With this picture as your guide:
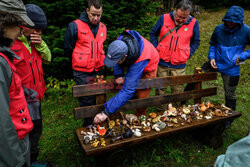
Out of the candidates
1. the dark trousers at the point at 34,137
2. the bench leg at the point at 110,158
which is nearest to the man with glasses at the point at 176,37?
the bench leg at the point at 110,158

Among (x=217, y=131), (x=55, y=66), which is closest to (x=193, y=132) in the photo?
(x=217, y=131)

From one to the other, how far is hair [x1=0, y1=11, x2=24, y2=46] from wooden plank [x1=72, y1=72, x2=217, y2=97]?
1.15 metres

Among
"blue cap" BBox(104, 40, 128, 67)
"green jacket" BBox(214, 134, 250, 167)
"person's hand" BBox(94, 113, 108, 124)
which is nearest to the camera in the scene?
"green jacket" BBox(214, 134, 250, 167)

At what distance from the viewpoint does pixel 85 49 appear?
122 inches

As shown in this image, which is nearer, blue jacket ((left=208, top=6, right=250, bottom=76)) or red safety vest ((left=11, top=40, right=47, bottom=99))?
red safety vest ((left=11, top=40, right=47, bottom=99))

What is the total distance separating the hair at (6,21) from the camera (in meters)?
1.29

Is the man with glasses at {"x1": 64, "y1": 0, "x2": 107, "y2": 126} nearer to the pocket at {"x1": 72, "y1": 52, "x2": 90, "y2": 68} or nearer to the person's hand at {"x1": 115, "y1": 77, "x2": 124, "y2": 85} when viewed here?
the pocket at {"x1": 72, "y1": 52, "x2": 90, "y2": 68}

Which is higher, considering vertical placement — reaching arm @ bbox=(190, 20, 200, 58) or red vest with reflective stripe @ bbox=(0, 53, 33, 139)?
reaching arm @ bbox=(190, 20, 200, 58)

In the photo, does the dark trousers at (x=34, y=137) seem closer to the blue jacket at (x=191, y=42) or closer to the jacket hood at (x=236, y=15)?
the blue jacket at (x=191, y=42)

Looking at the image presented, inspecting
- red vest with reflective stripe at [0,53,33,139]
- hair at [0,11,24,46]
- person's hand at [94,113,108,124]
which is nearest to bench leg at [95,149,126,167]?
person's hand at [94,113,108,124]

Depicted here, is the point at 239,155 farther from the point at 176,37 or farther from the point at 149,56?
the point at 176,37

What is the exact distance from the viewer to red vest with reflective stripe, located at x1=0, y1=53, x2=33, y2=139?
1423 millimetres

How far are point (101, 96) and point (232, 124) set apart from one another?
132 inches

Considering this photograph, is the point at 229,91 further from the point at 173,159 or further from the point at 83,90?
the point at 83,90
